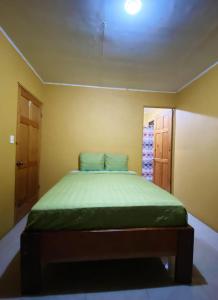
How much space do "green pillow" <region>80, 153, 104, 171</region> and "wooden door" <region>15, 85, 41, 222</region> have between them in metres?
0.86

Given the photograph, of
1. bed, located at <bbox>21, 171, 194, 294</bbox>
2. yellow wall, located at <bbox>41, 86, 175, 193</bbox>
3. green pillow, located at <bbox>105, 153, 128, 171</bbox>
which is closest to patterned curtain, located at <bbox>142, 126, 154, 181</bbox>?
yellow wall, located at <bbox>41, 86, 175, 193</bbox>

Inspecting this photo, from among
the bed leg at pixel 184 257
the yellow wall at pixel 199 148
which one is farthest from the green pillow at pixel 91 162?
the bed leg at pixel 184 257

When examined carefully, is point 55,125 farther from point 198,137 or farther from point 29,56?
point 198,137

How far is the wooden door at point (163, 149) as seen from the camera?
4117 mm

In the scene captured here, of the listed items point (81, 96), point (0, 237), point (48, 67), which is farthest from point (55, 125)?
point (0, 237)

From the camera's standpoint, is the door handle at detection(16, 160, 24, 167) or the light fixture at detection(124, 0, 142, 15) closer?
the light fixture at detection(124, 0, 142, 15)

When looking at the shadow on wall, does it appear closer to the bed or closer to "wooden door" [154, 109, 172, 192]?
"wooden door" [154, 109, 172, 192]

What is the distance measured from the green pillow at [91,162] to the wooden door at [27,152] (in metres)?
0.86

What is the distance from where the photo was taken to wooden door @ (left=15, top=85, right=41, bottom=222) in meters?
2.68

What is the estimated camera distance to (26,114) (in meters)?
2.92

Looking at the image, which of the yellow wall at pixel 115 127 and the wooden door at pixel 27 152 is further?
the yellow wall at pixel 115 127

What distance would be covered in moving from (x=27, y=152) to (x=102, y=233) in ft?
6.78

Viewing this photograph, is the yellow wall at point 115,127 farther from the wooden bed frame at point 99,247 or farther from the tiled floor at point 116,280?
the wooden bed frame at point 99,247

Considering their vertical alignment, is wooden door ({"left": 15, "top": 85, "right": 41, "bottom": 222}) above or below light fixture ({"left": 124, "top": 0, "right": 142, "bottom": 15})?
below
